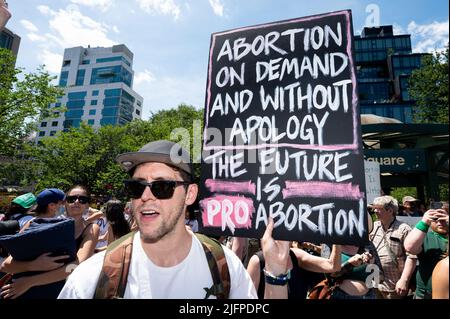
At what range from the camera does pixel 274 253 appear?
1870mm

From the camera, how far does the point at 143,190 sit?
1.81 m

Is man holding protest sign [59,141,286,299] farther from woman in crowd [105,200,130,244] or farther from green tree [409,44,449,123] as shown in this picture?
green tree [409,44,449,123]

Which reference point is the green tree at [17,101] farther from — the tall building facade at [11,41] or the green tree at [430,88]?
the tall building facade at [11,41]

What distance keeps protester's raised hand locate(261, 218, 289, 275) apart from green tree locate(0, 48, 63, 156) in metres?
17.2

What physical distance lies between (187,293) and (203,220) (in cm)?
67

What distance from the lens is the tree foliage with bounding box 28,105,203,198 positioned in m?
24.6

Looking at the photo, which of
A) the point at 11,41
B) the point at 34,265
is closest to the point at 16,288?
the point at 34,265

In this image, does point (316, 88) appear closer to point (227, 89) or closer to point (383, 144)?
point (227, 89)

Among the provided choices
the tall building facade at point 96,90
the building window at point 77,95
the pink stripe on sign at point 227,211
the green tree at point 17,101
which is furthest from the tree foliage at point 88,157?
the building window at point 77,95

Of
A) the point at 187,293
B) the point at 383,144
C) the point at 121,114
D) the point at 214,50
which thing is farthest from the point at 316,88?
the point at 121,114

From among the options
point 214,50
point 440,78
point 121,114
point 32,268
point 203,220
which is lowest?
point 32,268

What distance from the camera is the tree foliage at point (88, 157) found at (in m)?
24.6

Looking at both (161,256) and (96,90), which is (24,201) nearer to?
(161,256)

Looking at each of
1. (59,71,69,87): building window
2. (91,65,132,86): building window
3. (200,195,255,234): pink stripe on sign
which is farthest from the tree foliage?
(59,71,69,87): building window
